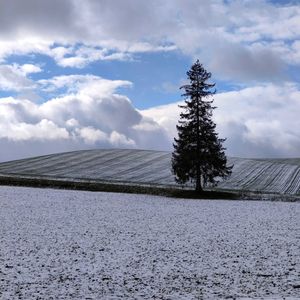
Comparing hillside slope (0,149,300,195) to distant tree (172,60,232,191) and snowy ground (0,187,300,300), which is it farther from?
snowy ground (0,187,300,300)

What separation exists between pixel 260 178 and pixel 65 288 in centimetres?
4977

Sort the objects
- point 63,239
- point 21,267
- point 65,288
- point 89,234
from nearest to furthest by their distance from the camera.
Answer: point 65,288
point 21,267
point 63,239
point 89,234

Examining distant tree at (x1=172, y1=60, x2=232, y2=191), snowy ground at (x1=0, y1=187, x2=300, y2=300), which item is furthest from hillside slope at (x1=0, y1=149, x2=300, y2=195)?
snowy ground at (x1=0, y1=187, x2=300, y2=300)

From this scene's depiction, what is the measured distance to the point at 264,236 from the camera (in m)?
23.5

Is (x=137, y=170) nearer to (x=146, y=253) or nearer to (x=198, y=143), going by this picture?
(x=198, y=143)

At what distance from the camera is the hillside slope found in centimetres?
5641

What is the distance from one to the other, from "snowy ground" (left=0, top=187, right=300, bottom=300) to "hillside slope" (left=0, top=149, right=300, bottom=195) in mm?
20980

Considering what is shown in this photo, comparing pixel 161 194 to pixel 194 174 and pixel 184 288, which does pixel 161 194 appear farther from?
pixel 184 288

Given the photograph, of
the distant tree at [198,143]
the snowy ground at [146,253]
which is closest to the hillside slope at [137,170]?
the distant tree at [198,143]

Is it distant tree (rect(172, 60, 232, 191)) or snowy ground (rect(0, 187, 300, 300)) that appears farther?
distant tree (rect(172, 60, 232, 191))

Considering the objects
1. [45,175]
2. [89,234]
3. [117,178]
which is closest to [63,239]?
[89,234]

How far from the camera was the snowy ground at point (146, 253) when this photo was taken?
1327 cm

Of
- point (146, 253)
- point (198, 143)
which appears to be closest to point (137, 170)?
point (198, 143)

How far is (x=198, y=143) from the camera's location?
51312 mm
